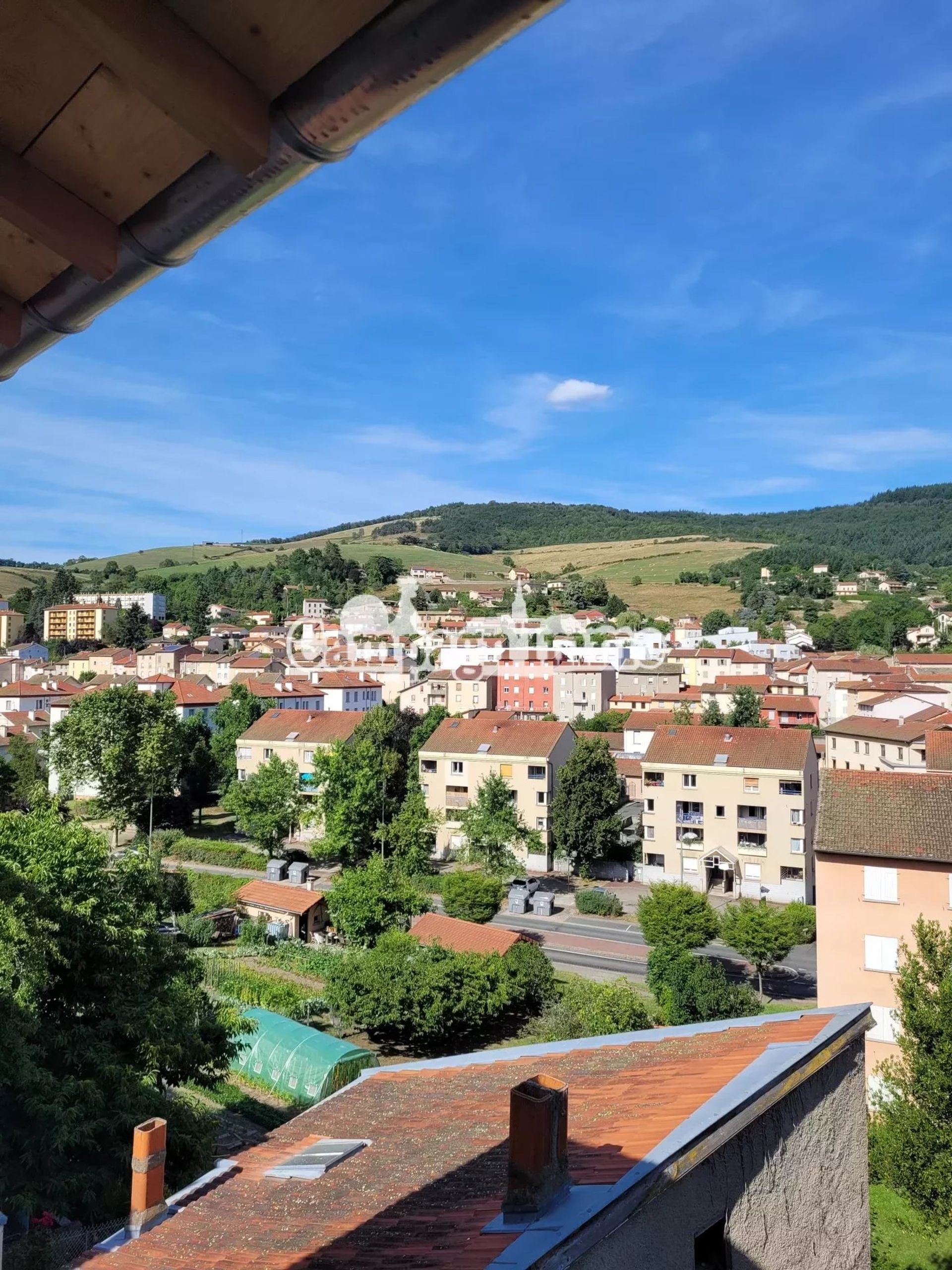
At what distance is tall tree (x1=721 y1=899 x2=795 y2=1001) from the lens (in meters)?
22.4

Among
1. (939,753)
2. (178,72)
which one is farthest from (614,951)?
(178,72)

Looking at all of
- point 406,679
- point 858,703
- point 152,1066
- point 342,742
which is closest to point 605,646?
point 406,679

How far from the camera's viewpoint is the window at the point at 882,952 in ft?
53.0

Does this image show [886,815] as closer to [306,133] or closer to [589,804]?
[589,804]

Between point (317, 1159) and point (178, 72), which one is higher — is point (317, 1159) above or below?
below

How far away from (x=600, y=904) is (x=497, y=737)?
10062 millimetres

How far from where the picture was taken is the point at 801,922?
24.2 meters

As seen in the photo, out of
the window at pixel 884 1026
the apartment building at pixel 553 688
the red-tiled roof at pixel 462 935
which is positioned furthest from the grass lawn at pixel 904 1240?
the apartment building at pixel 553 688

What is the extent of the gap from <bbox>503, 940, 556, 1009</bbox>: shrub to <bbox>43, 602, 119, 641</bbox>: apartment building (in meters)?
97.2

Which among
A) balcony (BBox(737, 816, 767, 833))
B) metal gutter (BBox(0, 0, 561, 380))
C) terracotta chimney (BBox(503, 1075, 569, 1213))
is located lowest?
balcony (BBox(737, 816, 767, 833))

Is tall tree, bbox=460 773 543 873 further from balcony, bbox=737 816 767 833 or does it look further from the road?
balcony, bbox=737 816 767 833

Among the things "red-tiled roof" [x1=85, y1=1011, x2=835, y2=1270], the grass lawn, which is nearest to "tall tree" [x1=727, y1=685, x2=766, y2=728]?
the grass lawn

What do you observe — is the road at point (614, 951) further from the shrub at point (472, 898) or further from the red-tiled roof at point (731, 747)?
the red-tiled roof at point (731, 747)

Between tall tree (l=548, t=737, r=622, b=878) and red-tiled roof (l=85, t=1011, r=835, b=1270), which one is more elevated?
red-tiled roof (l=85, t=1011, r=835, b=1270)
